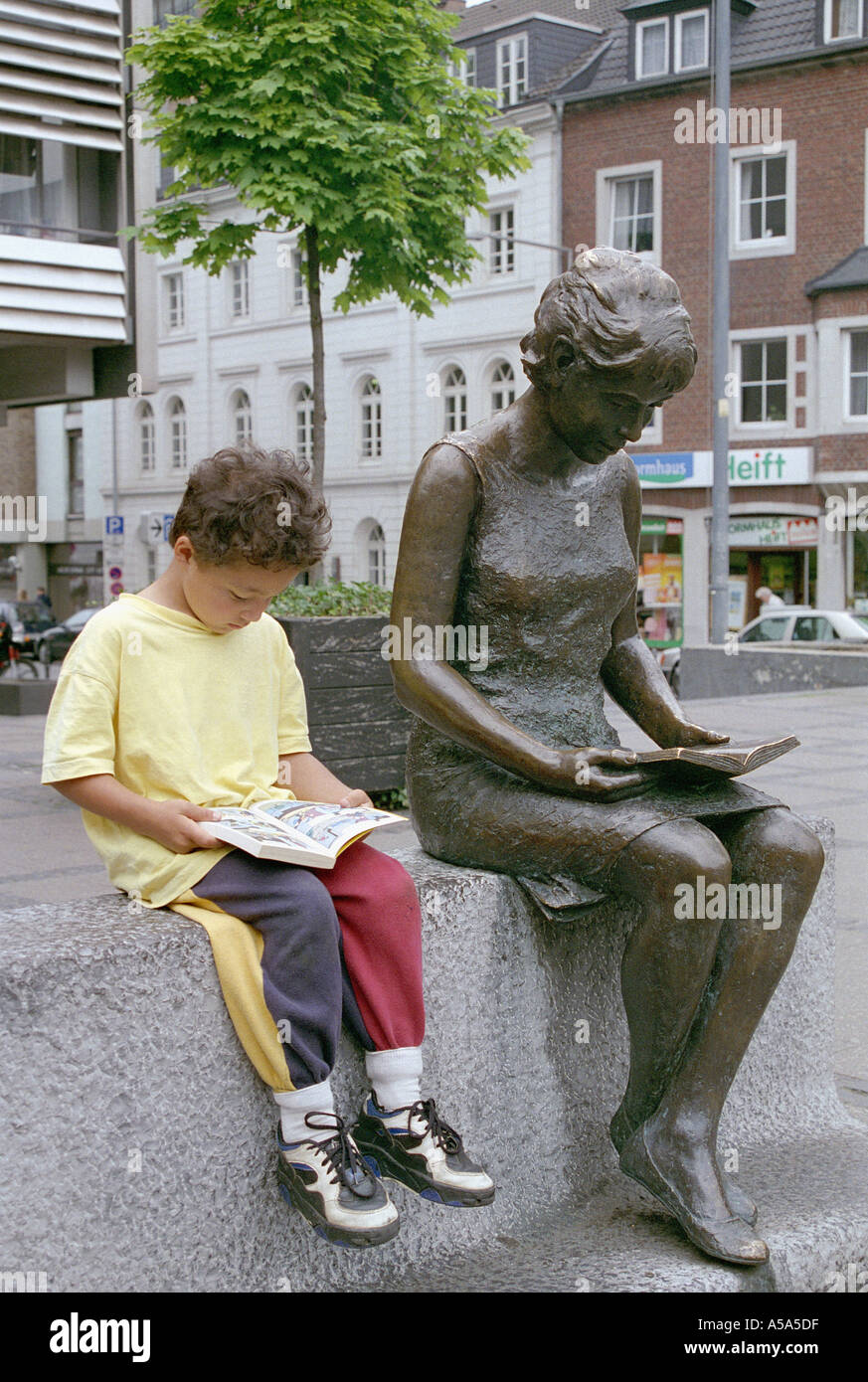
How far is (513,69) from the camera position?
33.4m

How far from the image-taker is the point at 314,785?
2.97 m

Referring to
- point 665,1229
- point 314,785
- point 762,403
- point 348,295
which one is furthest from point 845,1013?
point 762,403

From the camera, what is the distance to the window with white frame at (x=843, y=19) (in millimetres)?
28062

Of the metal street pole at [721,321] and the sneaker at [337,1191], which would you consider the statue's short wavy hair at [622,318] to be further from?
the metal street pole at [721,321]

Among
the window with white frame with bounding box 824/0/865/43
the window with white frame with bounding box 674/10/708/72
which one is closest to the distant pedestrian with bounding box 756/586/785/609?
the window with white frame with bounding box 824/0/865/43

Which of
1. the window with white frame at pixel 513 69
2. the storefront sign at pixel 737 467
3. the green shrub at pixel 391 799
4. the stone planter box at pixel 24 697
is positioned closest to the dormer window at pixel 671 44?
the window with white frame at pixel 513 69

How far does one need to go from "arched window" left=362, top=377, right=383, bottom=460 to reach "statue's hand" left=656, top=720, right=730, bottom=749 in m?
33.3

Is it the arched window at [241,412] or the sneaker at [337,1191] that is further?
the arched window at [241,412]

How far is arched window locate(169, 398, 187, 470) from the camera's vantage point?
139 feet

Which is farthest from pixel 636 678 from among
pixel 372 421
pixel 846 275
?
pixel 372 421

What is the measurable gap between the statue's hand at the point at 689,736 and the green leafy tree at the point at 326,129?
779 cm

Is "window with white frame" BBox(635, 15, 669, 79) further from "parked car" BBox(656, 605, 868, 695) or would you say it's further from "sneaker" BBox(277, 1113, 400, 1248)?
"sneaker" BBox(277, 1113, 400, 1248)

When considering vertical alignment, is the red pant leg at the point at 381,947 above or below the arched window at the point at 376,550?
below

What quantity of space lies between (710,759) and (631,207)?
3037cm
